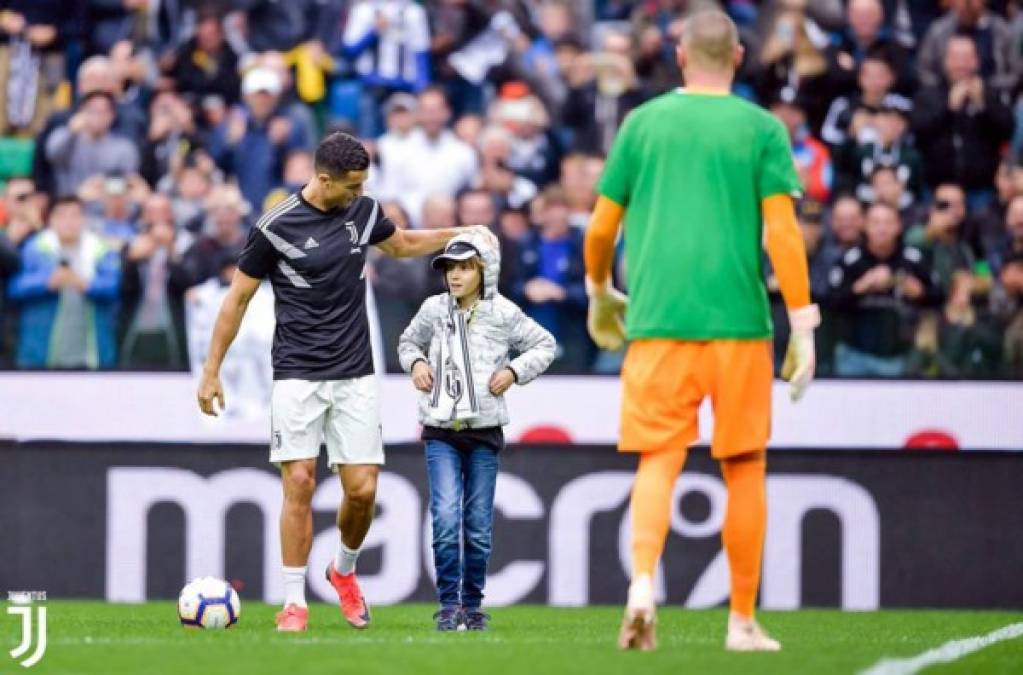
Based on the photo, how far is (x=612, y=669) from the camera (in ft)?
22.7

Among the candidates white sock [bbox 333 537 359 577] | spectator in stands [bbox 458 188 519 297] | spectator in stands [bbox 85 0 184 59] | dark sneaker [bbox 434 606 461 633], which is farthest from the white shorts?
spectator in stands [bbox 85 0 184 59]

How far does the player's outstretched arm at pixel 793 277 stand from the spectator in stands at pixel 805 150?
7.95 meters

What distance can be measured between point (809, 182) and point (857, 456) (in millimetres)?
3858

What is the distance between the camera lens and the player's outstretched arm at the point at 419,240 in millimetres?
9859

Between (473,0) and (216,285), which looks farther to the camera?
(473,0)

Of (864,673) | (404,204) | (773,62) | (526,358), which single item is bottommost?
(864,673)

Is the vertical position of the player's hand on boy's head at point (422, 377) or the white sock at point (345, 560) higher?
the player's hand on boy's head at point (422, 377)

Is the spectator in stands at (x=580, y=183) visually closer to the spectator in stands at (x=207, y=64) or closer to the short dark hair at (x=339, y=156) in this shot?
the spectator in stands at (x=207, y=64)

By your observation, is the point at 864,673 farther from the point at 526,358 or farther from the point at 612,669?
the point at 526,358

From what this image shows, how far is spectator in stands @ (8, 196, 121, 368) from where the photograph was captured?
1362 centimetres

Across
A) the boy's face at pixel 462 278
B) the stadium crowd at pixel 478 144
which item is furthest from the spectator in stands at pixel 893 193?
the boy's face at pixel 462 278

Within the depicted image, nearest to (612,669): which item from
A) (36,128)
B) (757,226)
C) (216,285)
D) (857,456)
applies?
(757,226)

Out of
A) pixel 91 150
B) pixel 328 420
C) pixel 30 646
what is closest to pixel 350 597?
pixel 328 420

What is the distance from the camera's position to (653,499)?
299 inches
